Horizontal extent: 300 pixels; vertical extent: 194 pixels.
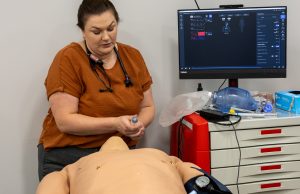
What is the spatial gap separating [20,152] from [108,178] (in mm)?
1132

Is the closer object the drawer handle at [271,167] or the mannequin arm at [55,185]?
the mannequin arm at [55,185]

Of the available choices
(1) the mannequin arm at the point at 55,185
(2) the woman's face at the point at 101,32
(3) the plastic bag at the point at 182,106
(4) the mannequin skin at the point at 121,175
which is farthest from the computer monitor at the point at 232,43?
(1) the mannequin arm at the point at 55,185

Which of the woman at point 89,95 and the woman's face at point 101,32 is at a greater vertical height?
the woman's face at point 101,32

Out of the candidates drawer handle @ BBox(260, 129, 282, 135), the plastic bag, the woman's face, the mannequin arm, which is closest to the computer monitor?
the plastic bag

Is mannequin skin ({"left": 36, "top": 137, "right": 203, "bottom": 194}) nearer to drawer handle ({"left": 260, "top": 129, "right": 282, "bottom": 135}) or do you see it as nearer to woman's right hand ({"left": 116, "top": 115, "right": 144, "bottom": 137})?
woman's right hand ({"left": 116, "top": 115, "right": 144, "bottom": 137})

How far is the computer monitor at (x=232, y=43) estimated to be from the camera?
1893 millimetres

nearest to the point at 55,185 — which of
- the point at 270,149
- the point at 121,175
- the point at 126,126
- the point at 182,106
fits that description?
the point at 121,175

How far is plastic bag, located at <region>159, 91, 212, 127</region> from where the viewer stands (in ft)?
6.18

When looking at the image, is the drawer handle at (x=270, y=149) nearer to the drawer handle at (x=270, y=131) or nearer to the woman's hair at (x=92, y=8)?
the drawer handle at (x=270, y=131)

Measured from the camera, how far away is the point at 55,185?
1159 mm

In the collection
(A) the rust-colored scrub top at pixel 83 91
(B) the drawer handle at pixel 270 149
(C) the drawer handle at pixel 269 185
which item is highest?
(A) the rust-colored scrub top at pixel 83 91

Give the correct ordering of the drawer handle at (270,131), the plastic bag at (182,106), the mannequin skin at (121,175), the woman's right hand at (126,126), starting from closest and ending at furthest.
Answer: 1. the mannequin skin at (121,175)
2. the woman's right hand at (126,126)
3. the drawer handle at (270,131)
4. the plastic bag at (182,106)

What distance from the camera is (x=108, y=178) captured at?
1.03 metres

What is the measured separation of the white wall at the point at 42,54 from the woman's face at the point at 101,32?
42 cm
